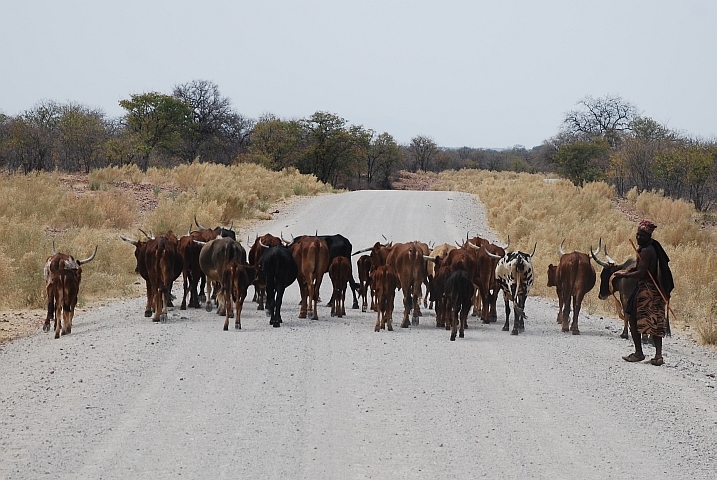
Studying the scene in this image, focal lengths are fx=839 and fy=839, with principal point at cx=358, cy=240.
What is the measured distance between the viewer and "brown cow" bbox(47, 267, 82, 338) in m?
11.9

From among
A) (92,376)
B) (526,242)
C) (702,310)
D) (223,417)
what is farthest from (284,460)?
(526,242)

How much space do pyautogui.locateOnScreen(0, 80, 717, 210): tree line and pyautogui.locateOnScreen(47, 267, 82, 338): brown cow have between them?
99.1 ft

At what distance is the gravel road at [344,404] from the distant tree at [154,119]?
145ft

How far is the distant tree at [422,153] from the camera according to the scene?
95000 millimetres

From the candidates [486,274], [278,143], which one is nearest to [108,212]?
[486,274]

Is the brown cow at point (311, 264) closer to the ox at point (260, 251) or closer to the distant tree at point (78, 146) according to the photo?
the ox at point (260, 251)

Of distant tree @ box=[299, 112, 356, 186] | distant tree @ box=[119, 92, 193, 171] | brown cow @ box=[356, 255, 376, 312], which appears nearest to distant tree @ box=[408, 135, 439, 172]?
distant tree @ box=[299, 112, 356, 186]

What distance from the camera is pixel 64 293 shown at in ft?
39.0

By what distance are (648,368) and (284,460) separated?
5543 mm

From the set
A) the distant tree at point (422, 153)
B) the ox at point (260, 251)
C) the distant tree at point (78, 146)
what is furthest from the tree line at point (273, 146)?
the ox at point (260, 251)

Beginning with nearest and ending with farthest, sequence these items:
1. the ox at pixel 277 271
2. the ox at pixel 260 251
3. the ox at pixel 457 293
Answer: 1. the ox at pixel 457 293
2. the ox at pixel 277 271
3. the ox at pixel 260 251

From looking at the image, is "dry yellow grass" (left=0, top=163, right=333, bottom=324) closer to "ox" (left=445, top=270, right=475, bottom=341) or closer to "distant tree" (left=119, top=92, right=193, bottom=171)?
"ox" (left=445, top=270, right=475, bottom=341)

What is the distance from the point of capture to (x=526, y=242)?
2509cm

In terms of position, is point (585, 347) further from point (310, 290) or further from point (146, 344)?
point (146, 344)
